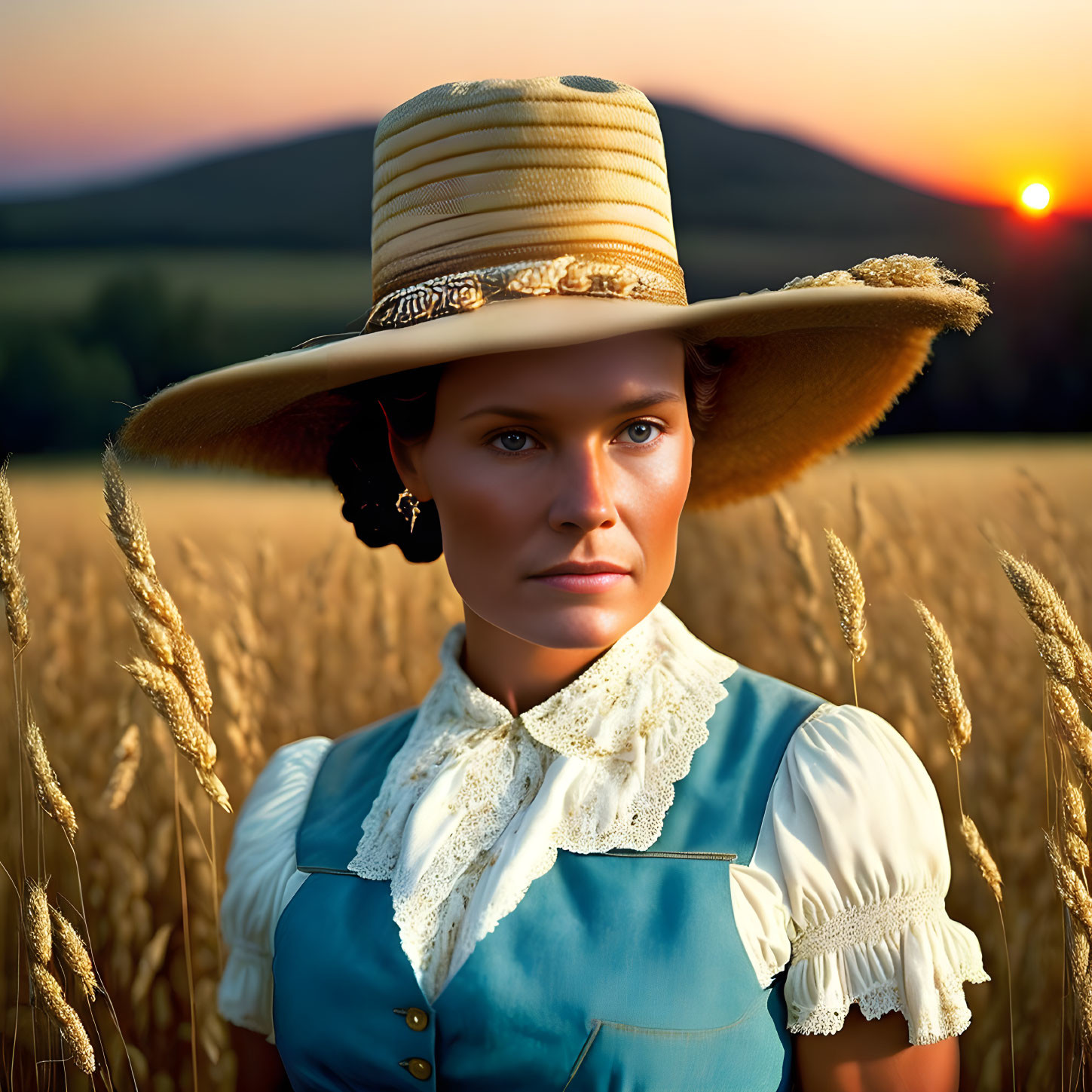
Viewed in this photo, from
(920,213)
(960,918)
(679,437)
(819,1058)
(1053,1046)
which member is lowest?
(1053,1046)

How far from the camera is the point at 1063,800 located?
4.05ft

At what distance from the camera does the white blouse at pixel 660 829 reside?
3.38 feet

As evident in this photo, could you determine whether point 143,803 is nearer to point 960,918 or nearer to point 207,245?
point 960,918

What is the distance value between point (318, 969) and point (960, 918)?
1268 millimetres

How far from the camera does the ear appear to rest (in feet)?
4.20

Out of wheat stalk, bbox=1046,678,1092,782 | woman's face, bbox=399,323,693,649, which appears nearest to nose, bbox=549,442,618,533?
woman's face, bbox=399,323,693,649

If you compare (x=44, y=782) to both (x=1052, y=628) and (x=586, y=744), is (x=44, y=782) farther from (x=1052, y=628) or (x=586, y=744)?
(x=1052, y=628)

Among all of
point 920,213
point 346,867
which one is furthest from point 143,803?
point 920,213

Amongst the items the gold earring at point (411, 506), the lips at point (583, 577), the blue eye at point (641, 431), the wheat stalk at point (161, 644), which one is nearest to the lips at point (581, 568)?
the lips at point (583, 577)

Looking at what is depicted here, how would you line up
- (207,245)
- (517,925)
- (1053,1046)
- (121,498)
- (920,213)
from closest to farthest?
(517,925) → (121,498) → (1053,1046) → (920,213) → (207,245)

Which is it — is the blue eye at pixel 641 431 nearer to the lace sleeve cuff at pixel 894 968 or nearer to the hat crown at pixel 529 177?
the hat crown at pixel 529 177

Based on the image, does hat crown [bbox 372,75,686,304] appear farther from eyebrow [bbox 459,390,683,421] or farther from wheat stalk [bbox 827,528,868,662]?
wheat stalk [bbox 827,528,868,662]

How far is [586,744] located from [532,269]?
53 cm

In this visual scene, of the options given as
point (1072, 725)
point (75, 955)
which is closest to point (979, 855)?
point (1072, 725)
